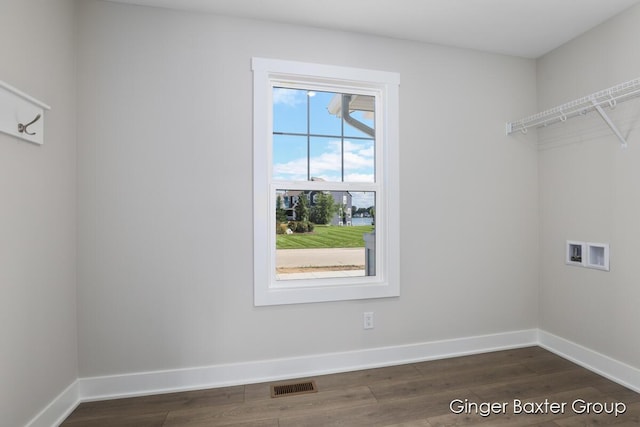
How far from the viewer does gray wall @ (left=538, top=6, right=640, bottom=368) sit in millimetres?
2098

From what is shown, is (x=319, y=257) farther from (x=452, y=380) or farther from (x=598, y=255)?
(x=598, y=255)

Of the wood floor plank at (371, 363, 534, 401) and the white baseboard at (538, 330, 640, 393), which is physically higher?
the white baseboard at (538, 330, 640, 393)

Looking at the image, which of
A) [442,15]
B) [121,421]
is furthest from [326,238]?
[442,15]

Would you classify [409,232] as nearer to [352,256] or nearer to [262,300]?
[352,256]

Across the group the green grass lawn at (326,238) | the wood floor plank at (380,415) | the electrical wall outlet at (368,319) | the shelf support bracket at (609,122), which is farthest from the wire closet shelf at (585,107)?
the wood floor plank at (380,415)

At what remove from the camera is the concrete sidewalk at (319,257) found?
2.36 meters

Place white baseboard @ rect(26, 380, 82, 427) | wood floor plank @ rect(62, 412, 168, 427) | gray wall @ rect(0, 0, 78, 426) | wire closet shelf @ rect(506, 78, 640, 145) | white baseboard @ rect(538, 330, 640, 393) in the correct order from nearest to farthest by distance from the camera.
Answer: gray wall @ rect(0, 0, 78, 426) → white baseboard @ rect(26, 380, 82, 427) → wood floor plank @ rect(62, 412, 168, 427) → wire closet shelf @ rect(506, 78, 640, 145) → white baseboard @ rect(538, 330, 640, 393)

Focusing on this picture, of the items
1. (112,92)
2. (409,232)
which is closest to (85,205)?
(112,92)

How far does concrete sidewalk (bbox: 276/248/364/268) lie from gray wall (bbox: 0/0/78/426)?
1.31m

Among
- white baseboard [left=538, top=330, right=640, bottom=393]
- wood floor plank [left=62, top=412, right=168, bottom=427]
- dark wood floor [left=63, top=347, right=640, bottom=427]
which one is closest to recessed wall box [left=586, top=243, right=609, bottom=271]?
white baseboard [left=538, top=330, right=640, bottom=393]

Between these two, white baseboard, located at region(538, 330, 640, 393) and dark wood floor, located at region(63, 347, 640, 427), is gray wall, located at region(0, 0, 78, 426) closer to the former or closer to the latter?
dark wood floor, located at region(63, 347, 640, 427)

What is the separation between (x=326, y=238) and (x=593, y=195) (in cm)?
198

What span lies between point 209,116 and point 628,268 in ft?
9.79

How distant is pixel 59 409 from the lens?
177cm
